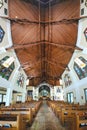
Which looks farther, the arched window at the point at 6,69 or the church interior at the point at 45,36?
the arched window at the point at 6,69

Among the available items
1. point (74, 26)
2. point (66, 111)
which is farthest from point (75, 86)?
point (66, 111)

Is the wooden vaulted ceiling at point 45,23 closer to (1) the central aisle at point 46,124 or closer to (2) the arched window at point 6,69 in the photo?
(2) the arched window at point 6,69

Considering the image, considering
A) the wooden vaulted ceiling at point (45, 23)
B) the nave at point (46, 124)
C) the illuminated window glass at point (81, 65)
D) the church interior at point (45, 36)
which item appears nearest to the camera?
the nave at point (46, 124)

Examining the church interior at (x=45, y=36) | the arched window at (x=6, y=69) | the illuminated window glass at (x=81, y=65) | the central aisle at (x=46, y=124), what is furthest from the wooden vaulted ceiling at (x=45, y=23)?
the central aisle at (x=46, y=124)

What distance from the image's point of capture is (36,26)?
1535 centimetres

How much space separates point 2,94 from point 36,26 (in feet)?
46.6

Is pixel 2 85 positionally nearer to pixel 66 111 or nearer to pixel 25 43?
pixel 25 43

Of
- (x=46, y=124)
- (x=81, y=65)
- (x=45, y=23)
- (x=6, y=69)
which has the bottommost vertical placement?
(x=46, y=124)

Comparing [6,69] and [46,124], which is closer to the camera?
[46,124]

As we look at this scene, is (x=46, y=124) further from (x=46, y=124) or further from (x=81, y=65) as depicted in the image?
(x=81, y=65)

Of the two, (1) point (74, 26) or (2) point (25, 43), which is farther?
(2) point (25, 43)

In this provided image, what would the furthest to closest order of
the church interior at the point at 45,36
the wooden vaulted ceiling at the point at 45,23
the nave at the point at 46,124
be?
the wooden vaulted ceiling at the point at 45,23 < the church interior at the point at 45,36 < the nave at the point at 46,124

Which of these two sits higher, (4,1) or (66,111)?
(4,1)

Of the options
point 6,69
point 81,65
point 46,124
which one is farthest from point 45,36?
point 46,124
